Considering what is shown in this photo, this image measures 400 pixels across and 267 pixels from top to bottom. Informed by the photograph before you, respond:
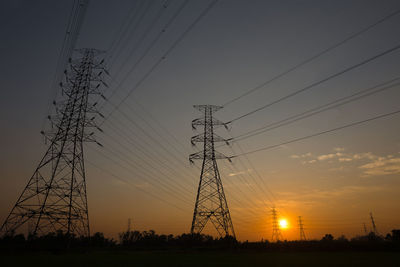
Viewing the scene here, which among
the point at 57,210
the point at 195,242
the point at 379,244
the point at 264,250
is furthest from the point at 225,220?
the point at 379,244

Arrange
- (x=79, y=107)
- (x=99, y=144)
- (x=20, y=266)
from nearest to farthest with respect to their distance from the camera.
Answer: (x=20, y=266), (x=99, y=144), (x=79, y=107)

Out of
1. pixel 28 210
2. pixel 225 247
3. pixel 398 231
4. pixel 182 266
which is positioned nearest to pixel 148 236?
pixel 225 247

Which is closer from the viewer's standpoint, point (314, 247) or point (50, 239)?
point (50, 239)

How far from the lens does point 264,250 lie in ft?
148

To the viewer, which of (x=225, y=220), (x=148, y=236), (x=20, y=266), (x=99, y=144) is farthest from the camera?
(x=148, y=236)

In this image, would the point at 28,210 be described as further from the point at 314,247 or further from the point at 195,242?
the point at 314,247

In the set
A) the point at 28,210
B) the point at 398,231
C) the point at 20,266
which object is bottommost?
the point at 20,266

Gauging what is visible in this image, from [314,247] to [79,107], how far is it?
4231cm

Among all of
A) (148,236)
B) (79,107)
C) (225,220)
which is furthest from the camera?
(148,236)

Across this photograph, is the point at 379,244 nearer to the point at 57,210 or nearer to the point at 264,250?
the point at 264,250

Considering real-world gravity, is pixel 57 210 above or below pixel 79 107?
below

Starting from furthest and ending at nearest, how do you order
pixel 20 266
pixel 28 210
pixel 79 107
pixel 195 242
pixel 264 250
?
pixel 264 250, pixel 195 242, pixel 79 107, pixel 28 210, pixel 20 266

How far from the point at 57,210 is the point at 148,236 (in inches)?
3922

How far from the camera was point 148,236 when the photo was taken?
119125mm
